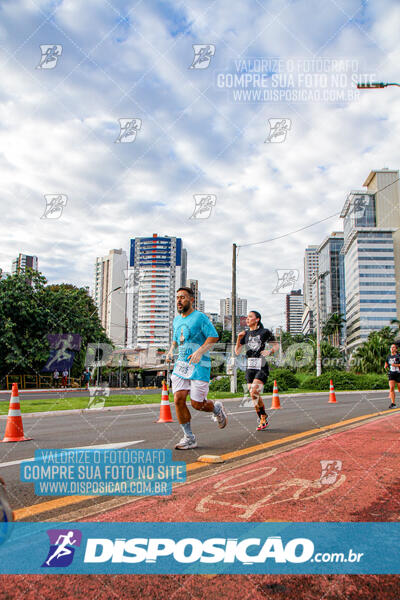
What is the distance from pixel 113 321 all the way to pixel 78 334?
288 feet

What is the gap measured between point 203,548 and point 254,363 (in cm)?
506

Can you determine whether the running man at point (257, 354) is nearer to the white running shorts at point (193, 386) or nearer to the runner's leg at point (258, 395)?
the runner's leg at point (258, 395)

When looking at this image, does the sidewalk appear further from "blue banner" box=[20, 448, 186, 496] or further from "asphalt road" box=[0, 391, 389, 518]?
"asphalt road" box=[0, 391, 389, 518]

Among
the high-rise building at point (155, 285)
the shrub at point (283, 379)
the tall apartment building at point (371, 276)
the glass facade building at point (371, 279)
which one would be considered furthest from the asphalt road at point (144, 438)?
the high-rise building at point (155, 285)

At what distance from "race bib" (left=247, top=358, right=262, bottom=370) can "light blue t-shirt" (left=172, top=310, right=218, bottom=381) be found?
2.01 metres

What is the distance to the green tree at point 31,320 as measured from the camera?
99.5 feet

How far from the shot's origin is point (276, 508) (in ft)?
9.29

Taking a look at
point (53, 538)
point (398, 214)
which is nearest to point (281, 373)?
point (53, 538)

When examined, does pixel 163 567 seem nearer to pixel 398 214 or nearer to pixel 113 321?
pixel 113 321

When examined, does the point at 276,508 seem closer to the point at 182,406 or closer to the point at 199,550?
the point at 199,550

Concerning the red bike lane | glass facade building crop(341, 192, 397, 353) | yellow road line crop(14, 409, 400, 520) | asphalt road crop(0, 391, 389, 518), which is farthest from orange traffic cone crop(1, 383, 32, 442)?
glass facade building crop(341, 192, 397, 353)

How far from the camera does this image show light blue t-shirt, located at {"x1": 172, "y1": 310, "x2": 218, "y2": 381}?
5211mm

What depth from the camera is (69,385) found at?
120 feet

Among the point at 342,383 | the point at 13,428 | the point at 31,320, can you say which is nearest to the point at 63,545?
the point at 13,428
